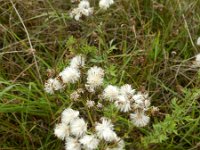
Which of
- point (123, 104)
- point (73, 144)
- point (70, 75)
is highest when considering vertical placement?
point (70, 75)

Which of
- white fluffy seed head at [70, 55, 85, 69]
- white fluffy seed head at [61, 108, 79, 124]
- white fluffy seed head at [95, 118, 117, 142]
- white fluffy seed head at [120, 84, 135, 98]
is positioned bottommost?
white fluffy seed head at [95, 118, 117, 142]

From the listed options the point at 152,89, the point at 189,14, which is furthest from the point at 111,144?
the point at 189,14

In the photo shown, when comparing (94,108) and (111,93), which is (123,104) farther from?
(94,108)

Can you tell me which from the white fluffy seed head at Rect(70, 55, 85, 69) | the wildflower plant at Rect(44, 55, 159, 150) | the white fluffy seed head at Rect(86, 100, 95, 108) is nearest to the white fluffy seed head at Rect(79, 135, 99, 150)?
the wildflower plant at Rect(44, 55, 159, 150)

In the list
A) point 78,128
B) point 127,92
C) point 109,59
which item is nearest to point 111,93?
point 127,92

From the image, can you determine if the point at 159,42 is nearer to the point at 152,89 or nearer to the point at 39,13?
the point at 152,89

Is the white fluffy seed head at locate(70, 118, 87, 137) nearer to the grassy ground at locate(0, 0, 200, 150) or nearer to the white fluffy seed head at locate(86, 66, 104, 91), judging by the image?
the white fluffy seed head at locate(86, 66, 104, 91)

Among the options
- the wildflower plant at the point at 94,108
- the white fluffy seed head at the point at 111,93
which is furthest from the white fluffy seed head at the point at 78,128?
the white fluffy seed head at the point at 111,93
